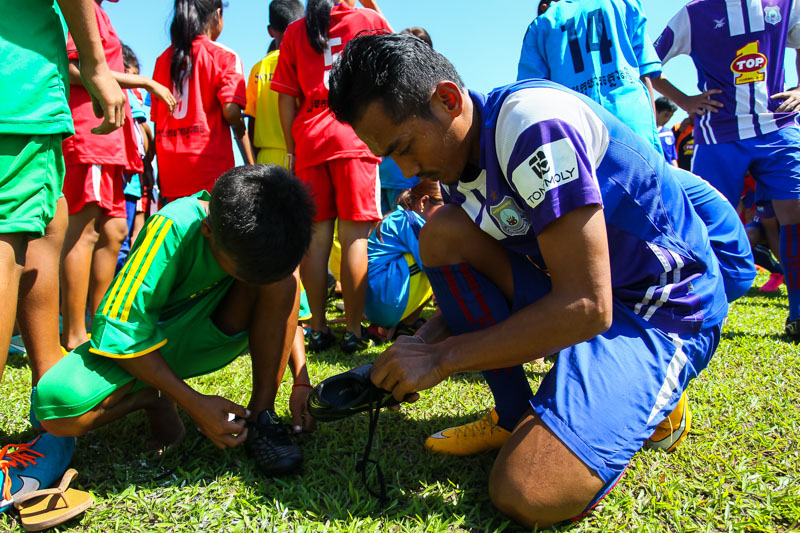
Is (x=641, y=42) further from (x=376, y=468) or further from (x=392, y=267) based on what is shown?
(x=376, y=468)

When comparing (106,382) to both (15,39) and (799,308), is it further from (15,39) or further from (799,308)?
(799,308)

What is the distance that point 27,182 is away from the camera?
171cm

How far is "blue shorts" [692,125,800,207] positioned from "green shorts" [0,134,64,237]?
12.5ft

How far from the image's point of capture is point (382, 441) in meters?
2.09

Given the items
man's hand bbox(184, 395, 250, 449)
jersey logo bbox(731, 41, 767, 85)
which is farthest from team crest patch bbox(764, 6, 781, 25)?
man's hand bbox(184, 395, 250, 449)

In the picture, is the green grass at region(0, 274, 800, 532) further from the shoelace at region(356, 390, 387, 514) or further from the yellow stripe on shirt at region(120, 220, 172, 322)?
the yellow stripe on shirt at region(120, 220, 172, 322)

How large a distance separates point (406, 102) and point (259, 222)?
1.95ft

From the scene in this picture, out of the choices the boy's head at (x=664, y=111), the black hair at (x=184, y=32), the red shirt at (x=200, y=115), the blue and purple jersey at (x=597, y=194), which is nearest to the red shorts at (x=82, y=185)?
the red shirt at (x=200, y=115)

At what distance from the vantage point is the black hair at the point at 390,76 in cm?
156

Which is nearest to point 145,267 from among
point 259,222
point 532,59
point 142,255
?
point 142,255

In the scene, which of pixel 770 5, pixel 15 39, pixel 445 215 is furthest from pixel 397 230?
pixel 770 5

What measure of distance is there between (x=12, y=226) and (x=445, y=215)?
136cm

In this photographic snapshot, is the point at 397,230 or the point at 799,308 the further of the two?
the point at 397,230

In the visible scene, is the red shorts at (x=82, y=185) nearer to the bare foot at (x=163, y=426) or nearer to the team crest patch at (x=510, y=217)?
the bare foot at (x=163, y=426)
